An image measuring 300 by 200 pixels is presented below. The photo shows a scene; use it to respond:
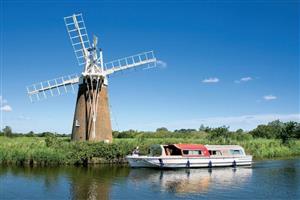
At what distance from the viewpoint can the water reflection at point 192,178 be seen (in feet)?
76.4

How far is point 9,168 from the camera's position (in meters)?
29.5

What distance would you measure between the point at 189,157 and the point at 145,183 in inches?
363

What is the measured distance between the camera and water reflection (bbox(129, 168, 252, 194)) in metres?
23.3

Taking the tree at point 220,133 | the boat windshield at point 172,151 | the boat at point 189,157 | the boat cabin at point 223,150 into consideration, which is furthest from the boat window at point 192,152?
the tree at point 220,133

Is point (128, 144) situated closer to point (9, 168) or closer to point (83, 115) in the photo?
point (83, 115)

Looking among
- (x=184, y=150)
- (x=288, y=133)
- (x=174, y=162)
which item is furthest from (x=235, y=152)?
(x=288, y=133)

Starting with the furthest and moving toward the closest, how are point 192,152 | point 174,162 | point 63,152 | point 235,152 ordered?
point 235,152, point 192,152, point 63,152, point 174,162

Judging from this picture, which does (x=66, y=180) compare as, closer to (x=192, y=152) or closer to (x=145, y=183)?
(x=145, y=183)

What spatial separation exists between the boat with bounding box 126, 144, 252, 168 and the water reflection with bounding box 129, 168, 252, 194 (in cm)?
107

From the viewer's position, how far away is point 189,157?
33031mm

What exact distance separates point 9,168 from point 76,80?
12.2 meters

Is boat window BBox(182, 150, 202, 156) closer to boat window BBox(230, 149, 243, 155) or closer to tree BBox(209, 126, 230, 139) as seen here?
boat window BBox(230, 149, 243, 155)

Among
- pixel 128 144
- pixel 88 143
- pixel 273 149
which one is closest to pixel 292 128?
pixel 273 149

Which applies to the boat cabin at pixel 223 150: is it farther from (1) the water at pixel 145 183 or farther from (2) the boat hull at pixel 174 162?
(1) the water at pixel 145 183
